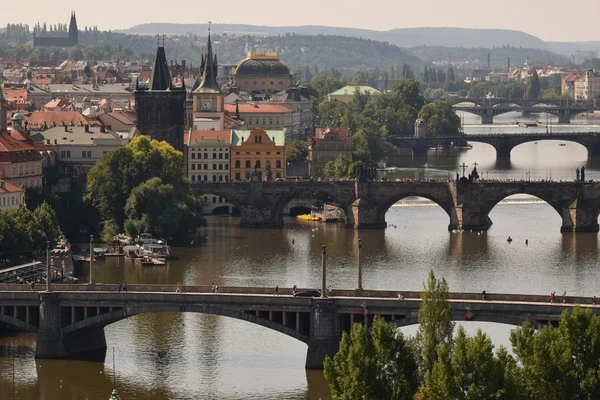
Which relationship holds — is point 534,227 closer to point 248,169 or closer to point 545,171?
point 248,169

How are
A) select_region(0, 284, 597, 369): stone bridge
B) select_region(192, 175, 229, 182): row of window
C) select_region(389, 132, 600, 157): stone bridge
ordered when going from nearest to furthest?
select_region(0, 284, 597, 369): stone bridge < select_region(192, 175, 229, 182): row of window < select_region(389, 132, 600, 157): stone bridge

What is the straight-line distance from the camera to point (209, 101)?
144m

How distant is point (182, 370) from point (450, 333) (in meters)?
12.5

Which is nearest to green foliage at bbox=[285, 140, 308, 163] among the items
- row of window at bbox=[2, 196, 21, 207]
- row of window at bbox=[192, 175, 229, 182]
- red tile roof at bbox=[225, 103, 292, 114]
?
red tile roof at bbox=[225, 103, 292, 114]

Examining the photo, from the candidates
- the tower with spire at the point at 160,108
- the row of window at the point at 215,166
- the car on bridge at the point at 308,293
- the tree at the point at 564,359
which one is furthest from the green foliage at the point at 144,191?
the tree at the point at 564,359

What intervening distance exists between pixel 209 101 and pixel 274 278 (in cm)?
4989

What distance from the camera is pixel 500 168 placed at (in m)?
168

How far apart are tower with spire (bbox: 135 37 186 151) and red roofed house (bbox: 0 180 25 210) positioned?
20.8m

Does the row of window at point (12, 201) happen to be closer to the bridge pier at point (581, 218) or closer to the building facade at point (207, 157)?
the building facade at point (207, 157)

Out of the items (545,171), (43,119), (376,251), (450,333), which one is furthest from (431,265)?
(545,171)

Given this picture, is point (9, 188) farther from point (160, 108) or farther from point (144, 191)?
point (160, 108)

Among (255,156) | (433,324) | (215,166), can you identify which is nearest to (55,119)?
(215,166)

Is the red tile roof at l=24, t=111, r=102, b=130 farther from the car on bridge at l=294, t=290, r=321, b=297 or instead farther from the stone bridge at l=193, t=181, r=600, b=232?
the car on bridge at l=294, t=290, r=321, b=297

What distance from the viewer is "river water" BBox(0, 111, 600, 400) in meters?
70.8
